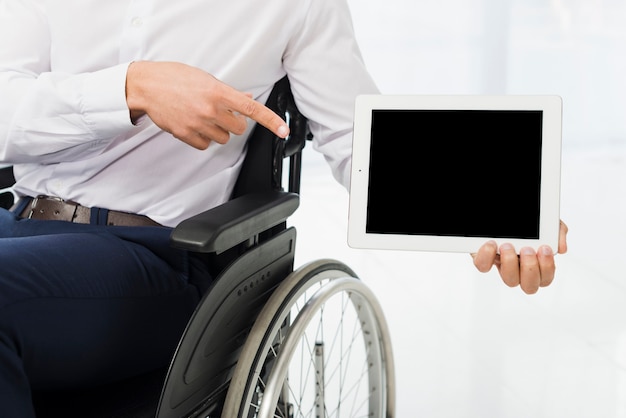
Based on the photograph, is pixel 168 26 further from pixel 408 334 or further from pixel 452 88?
pixel 452 88

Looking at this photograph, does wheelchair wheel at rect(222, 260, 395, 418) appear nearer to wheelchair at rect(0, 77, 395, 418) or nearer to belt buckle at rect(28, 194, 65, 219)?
wheelchair at rect(0, 77, 395, 418)

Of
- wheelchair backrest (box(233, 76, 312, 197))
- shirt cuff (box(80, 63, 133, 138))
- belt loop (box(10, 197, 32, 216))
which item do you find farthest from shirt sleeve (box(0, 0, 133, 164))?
wheelchair backrest (box(233, 76, 312, 197))

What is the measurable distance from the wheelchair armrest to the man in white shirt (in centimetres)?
10

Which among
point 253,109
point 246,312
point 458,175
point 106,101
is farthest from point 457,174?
point 106,101

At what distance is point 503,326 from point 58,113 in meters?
1.65

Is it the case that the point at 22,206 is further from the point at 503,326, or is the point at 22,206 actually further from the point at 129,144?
the point at 503,326

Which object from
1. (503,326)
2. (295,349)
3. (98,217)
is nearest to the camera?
(295,349)

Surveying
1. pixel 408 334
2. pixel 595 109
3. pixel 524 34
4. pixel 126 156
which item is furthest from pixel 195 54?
pixel 595 109

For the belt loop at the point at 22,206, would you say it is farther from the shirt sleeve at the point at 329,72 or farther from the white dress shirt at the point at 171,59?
the shirt sleeve at the point at 329,72

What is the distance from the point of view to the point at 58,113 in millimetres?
1104

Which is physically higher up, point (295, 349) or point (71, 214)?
point (71, 214)

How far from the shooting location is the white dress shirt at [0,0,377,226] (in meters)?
1.24

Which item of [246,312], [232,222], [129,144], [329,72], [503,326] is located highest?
[329,72]

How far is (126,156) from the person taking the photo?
126 centimetres
